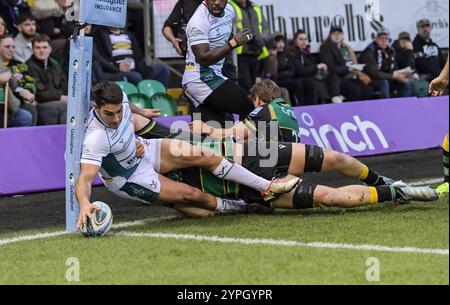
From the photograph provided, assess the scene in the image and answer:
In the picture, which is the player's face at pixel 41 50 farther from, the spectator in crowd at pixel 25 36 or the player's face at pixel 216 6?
the player's face at pixel 216 6

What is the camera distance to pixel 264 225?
8656 millimetres

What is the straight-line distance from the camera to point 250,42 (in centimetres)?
1480

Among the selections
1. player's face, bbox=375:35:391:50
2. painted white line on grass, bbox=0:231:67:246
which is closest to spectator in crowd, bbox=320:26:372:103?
player's face, bbox=375:35:391:50

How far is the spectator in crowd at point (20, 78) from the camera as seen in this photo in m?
13.3

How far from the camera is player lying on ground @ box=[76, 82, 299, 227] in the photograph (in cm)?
838

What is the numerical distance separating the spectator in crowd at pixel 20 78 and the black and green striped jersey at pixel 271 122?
467 cm

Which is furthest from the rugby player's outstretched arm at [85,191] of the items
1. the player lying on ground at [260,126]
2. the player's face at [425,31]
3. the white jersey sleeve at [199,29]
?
the player's face at [425,31]

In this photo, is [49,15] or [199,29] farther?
[49,15]

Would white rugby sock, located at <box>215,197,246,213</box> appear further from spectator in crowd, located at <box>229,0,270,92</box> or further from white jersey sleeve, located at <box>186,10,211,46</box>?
spectator in crowd, located at <box>229,0,270,92</box>

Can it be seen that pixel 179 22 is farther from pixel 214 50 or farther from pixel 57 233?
pixel 57 233

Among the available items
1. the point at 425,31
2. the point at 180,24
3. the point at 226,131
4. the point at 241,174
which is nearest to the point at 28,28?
the point at 180,24

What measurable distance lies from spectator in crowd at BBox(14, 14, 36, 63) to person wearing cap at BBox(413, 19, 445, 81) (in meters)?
7.76

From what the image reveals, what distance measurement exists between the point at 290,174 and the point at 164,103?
5861 mm
